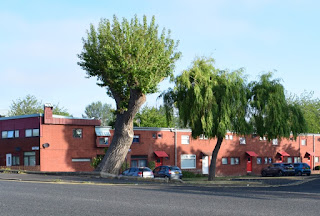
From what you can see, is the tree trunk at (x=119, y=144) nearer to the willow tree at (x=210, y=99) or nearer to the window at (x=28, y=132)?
the willow tree at (x=210, y=99)

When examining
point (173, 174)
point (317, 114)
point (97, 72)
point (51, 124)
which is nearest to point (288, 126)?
point (173, 174)

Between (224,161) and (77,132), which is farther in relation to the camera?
(224,161)

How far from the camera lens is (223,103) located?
35156mm

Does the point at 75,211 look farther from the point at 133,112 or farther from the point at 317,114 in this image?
the point at 317,114

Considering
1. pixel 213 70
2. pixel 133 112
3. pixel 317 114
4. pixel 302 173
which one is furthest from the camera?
pixel 317 114

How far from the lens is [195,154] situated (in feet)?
171

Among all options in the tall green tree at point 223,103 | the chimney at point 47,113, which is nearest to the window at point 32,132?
the chimney at point 47,113

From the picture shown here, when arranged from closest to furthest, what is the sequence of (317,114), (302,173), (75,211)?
(75,211) → (302,173) → (317,114)

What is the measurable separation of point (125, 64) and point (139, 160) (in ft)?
61.1

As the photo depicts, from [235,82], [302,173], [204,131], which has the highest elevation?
[235,82]

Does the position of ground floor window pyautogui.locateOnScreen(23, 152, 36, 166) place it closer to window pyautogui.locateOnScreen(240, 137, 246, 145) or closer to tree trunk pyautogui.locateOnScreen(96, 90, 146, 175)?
tree trunk pyautogui.locateOnScreen(96, 90, 146, 175)

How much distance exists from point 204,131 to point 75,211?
74.9 feet

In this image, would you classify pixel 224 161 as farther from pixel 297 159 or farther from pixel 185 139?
pixel 297 159

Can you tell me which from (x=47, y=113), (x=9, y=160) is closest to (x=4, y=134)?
(x=9, y=160)
